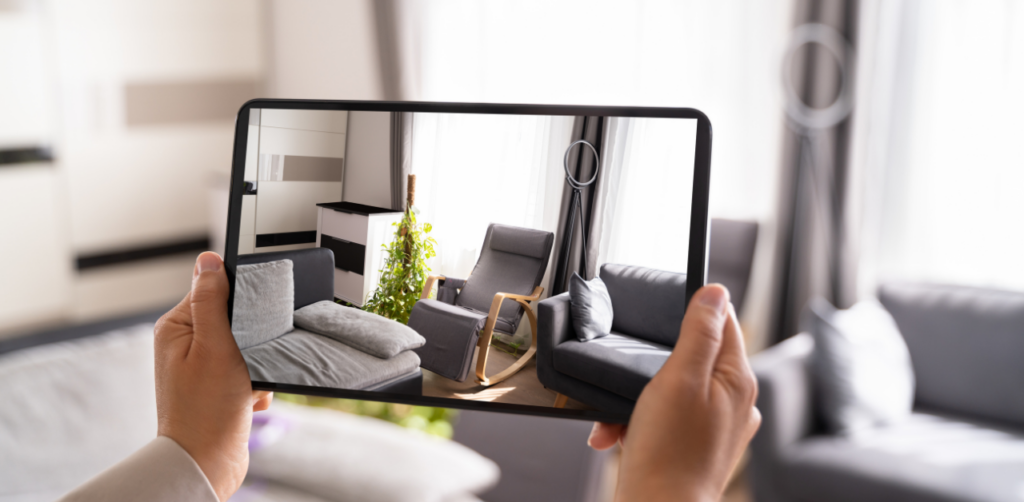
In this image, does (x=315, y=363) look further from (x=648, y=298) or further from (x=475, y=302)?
(x=648, y=298)

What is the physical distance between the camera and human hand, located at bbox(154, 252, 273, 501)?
0.66 metres

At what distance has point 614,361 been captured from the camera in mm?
634

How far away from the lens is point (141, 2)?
2594mm

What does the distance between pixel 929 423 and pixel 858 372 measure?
1.07ft

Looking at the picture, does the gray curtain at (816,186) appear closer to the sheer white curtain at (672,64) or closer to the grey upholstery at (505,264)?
the sheer white curtain at (672,64)

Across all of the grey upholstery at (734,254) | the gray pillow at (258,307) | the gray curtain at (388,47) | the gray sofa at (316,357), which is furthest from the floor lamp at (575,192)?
the gray curtain at (388,47)

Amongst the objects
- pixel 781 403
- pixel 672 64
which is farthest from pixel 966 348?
A: pixel 672 64

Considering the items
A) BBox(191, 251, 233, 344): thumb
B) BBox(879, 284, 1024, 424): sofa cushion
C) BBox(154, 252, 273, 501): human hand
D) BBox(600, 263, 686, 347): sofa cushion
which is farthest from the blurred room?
BBox(600, 263, 686, 347): sofa cushion

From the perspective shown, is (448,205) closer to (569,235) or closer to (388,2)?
(569,235)

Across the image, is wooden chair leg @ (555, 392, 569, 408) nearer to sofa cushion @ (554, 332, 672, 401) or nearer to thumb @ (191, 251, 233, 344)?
sofa cushion @ (554, 332, 672, 401)

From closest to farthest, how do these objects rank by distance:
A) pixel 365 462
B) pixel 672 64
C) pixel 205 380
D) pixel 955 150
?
pixel 205 380
pixel 365 462
pixel 955 150
pixel 672 64

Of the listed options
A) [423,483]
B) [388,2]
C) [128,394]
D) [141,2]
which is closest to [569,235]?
[423,483]

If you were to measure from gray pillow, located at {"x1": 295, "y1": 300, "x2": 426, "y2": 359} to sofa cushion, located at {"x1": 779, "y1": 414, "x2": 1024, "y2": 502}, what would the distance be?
1492 millimetres

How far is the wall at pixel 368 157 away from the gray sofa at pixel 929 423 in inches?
57.2
